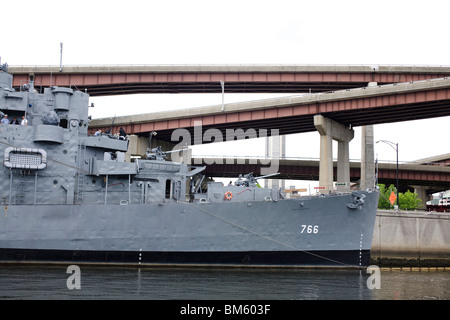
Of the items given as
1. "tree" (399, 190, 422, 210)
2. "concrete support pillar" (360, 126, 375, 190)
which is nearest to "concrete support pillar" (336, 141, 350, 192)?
"concrete support pillar" (360, 126, 375, 190)

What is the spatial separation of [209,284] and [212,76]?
110ft

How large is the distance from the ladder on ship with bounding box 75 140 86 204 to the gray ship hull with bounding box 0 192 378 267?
1102 mm

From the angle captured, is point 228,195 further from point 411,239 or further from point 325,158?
point 325,158

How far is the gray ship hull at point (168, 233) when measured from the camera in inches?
882

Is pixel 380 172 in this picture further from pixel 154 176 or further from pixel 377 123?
pixel 154 176

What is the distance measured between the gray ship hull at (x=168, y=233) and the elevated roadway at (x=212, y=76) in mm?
27272

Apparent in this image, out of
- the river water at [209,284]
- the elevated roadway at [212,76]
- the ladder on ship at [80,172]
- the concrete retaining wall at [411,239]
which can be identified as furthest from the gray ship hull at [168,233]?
the elevated roadway at [212,76]

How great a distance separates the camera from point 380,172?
193 ft

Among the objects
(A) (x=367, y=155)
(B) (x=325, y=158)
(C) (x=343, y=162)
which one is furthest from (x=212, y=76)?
(A) (x=367, y=155)

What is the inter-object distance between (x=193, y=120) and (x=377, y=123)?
1726 centimetres

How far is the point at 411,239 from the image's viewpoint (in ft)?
98.5

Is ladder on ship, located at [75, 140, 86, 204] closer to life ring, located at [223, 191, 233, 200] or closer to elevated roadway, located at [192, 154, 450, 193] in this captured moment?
life ring, located at [223, 191, 233, 200]

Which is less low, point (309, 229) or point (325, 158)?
point (325, 158)

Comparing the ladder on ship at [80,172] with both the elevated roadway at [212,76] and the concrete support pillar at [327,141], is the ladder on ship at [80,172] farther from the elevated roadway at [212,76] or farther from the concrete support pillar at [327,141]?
the elevated roadway at [212,76]
